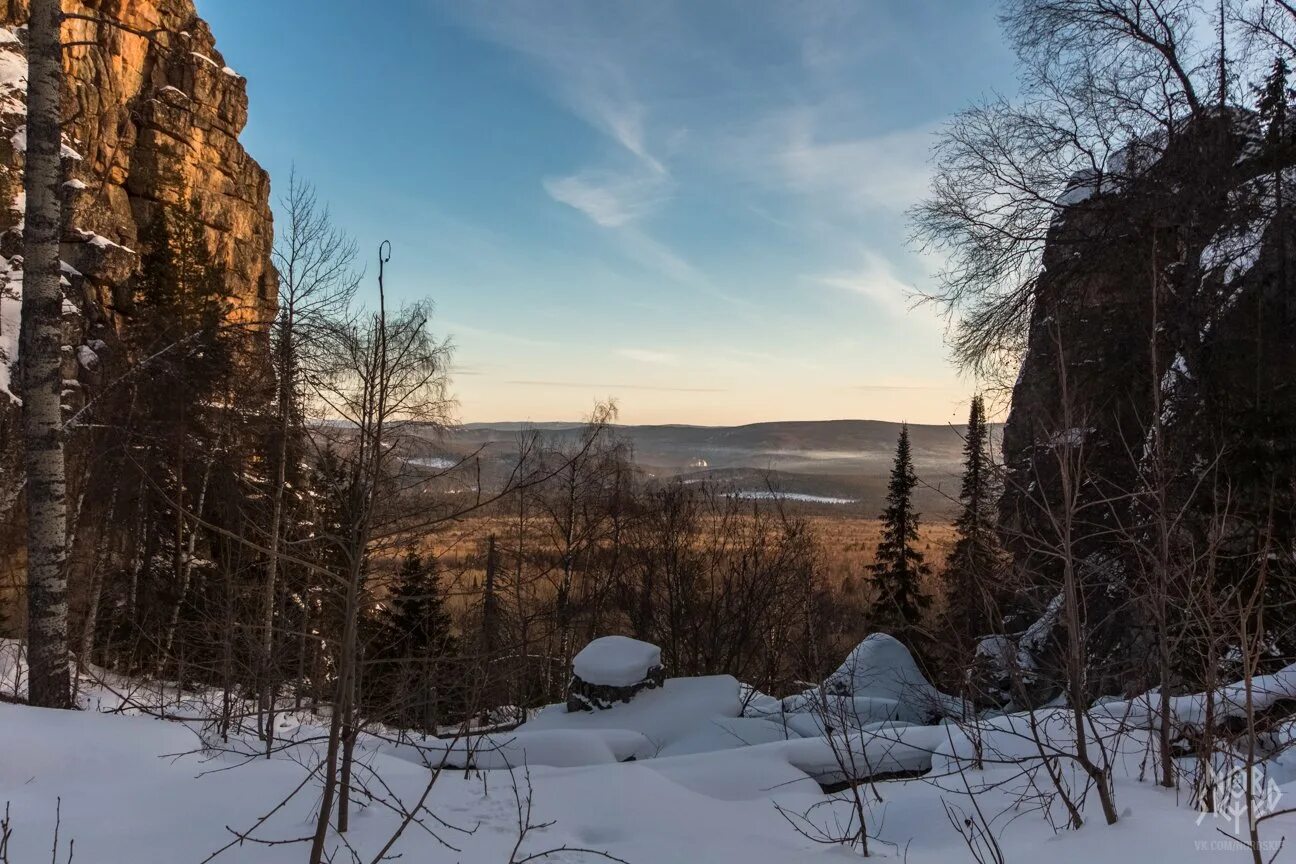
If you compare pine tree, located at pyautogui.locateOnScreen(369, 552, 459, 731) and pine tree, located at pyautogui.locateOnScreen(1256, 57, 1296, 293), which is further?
pine tree, located at pyautogui.locateOnScreen(1256, 57, 1296, 293)

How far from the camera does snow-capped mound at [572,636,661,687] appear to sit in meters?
9.64

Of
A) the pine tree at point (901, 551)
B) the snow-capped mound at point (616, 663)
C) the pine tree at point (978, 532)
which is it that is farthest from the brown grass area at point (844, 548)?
the pine tree at point (978, 532)

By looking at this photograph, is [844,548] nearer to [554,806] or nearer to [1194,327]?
[1194,327]

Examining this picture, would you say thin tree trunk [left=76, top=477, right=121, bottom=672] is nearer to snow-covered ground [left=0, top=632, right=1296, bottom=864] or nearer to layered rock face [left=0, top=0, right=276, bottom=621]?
layered rock face [left=0, top=0, right=276, bottom=621]

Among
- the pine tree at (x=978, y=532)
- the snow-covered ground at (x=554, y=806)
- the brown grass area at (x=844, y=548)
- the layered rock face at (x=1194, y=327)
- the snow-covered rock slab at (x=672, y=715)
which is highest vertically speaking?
the layered rock face at (x=1194, y=327)

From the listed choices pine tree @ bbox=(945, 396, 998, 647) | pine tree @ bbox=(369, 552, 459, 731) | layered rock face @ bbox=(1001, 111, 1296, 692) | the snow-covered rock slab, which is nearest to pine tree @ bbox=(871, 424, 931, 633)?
pine tree @ bbox=(945, 396, 998, 647)

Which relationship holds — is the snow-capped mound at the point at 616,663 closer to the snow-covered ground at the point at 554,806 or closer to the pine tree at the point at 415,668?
the pine tree at the point at 415,668

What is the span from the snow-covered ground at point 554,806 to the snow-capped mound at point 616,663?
3.97 metres

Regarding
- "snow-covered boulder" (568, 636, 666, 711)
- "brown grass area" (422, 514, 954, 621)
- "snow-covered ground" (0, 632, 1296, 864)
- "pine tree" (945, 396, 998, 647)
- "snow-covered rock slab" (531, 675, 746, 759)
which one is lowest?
"brown grass area" (422, 514, 954, 621)

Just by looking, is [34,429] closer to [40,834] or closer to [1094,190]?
Answer: [40,834]

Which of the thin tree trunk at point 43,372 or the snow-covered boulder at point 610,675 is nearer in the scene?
the thin tree trunk at point 43,372

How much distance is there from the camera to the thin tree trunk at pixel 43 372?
492 centimetres

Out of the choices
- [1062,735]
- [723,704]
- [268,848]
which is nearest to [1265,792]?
[1062,735]

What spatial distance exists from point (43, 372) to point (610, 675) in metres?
7.14
